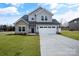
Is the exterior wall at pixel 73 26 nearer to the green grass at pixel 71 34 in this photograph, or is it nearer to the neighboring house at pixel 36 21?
the green grass at pixel 71 34

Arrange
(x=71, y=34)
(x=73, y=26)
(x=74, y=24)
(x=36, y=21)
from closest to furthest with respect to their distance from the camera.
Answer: (x=73, y=26) → (x=74, y=24) → (x=71, y=34) → (x=36, y=21)

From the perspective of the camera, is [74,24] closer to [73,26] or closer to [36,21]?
[73,26]

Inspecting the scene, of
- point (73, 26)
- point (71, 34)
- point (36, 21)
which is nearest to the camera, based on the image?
point (73, 26)

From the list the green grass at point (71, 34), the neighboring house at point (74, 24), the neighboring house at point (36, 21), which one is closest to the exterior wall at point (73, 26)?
the neighboring house at point (74, 24)

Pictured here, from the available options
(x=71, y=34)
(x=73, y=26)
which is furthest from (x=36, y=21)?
(x=73, y=26)

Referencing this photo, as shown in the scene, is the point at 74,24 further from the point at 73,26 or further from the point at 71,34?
the point at 71,34

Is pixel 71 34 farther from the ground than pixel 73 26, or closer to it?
closer to it

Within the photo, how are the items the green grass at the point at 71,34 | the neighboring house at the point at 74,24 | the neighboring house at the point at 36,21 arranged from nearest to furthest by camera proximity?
the neighboring house at the point at 74,24 < the green grass at the point at 71,34 < the neighboring house at the point at 36,21

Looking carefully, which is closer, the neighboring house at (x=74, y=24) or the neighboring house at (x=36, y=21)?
the neighboring house at (x=74, y=24)

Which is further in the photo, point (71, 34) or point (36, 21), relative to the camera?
point (36, 21)

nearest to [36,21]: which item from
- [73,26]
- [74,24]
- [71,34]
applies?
[71,34]

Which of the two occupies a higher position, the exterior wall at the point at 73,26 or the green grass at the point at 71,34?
the exterior wall at the point at 73,26

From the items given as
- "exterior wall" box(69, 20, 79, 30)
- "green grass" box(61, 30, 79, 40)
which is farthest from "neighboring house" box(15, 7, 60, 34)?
"exterior wall" box(69, 20, 79, 30)

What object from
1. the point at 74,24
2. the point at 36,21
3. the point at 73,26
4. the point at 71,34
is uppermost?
the point at 36,21
